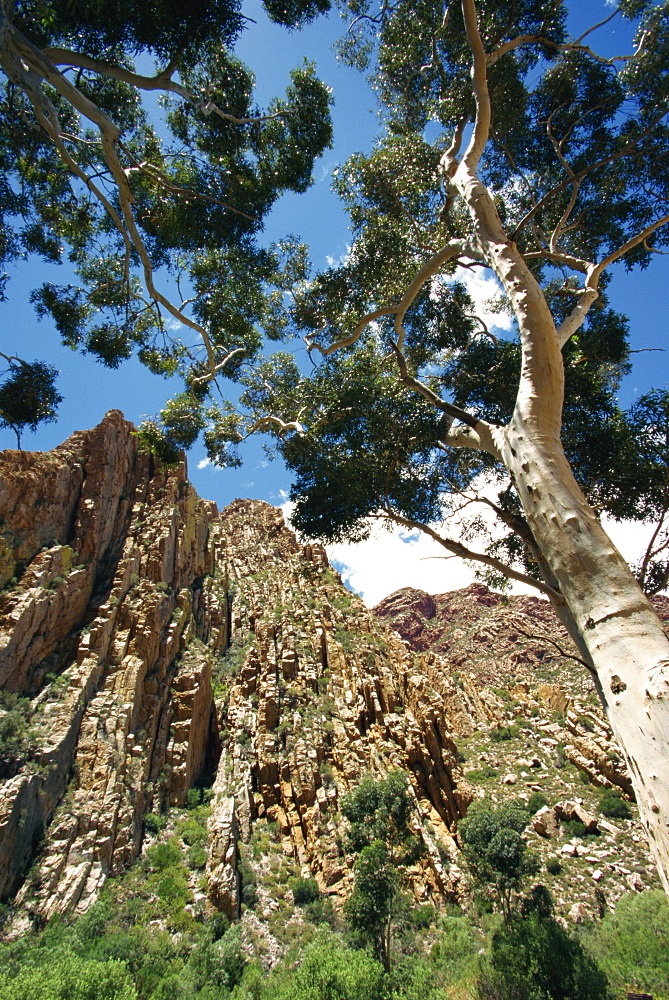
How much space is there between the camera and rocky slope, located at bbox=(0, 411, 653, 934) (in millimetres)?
18828

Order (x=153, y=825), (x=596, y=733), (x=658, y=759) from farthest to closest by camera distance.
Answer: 1. (x=596, y=733)
2. (x=153, y=825)
3. (x=658, y=759)

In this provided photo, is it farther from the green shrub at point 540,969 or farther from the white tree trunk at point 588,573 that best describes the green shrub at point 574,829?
the white tree trunk at point 588,573

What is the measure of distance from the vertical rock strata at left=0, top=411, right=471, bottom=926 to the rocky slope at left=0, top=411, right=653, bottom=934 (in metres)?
0.10

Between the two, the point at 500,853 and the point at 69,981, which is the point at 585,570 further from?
the point at 500,853

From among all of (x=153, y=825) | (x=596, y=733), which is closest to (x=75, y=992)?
(x=153, y=825)

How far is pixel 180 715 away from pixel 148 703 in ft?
7.34

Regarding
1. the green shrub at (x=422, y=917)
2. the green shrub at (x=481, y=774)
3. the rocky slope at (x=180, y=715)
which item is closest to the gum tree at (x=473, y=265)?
the rocky slope at (x=180, y=715)

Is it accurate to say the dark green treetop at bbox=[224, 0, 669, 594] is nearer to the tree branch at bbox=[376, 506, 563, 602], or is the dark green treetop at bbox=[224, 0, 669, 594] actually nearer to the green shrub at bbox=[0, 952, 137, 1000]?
the tree branch at bbox=[376, 506, 563, 602]

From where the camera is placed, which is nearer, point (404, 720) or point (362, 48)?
point (362, 48)

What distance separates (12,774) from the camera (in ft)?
58.3

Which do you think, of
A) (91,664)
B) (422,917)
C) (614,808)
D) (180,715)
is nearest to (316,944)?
(422,917)

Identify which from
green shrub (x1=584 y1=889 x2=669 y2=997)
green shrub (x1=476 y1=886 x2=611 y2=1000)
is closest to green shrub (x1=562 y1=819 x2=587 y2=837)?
green shrub (x1=584 y1=889 x2=669 y2=997)

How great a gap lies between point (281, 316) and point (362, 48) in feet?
16.2

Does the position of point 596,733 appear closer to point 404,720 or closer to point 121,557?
point 404,720
